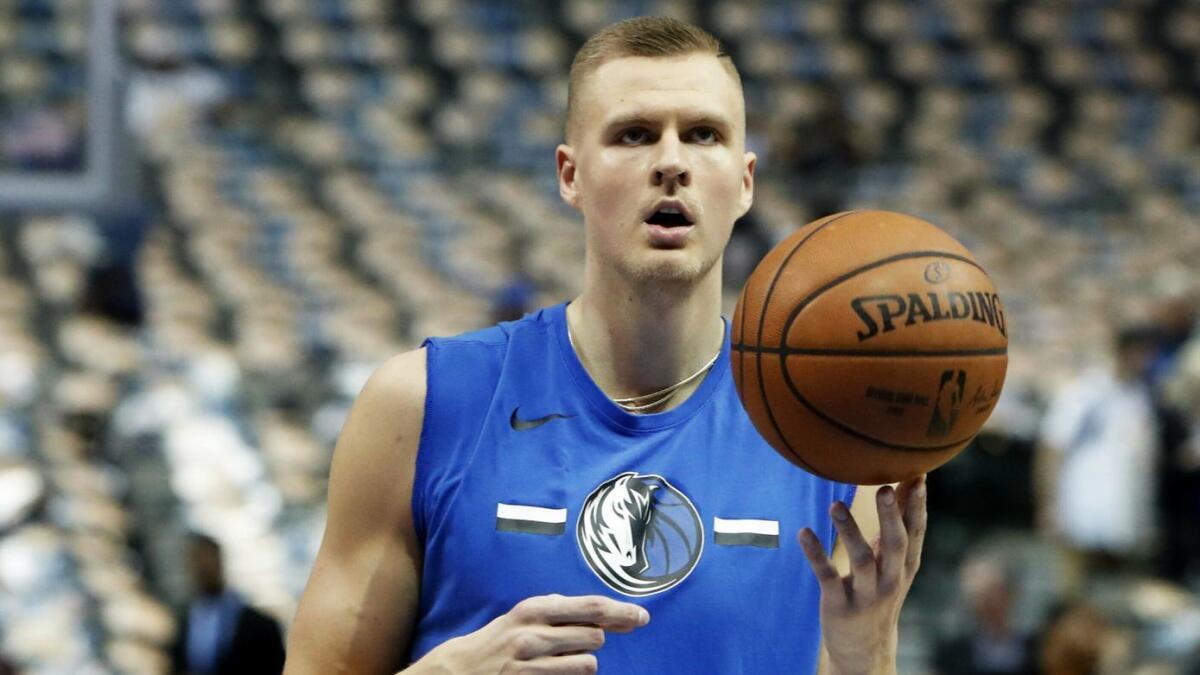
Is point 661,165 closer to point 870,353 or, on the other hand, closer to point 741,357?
point 741,357

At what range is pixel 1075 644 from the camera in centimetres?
645

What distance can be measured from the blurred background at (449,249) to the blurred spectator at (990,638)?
13 mm

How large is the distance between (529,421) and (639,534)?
0.88ft

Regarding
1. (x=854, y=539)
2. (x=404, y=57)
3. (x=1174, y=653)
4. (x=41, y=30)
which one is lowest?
(x=1174, y=653)

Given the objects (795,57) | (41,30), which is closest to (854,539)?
(41,30)

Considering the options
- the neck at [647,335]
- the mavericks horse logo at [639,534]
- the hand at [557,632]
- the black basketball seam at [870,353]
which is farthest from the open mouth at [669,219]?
the hand at [557,632]

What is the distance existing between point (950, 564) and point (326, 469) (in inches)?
125

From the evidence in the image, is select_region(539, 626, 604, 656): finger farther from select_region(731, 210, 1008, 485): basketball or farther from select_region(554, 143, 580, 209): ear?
select_region(554, 143, 580, 209): ear

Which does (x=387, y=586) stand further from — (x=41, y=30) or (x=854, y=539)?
(x=41, y=30)

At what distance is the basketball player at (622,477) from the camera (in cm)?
264

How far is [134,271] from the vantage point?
10.4 m

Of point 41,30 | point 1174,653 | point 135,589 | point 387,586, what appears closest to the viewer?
point 387,586

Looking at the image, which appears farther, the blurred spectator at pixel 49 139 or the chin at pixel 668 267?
the blurred spectator at pixel 49 139

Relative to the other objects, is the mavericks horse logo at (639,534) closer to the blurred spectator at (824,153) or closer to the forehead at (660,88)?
the forehead at (660,88)
